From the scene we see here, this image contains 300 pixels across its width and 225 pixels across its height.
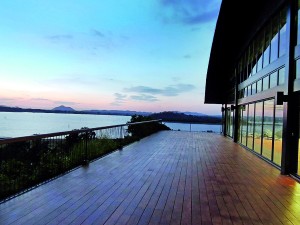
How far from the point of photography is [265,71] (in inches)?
374

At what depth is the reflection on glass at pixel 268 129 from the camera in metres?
8.63

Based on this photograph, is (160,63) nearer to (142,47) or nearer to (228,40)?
(142,47)

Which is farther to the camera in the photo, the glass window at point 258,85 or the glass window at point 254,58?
the glass window at point 254,58

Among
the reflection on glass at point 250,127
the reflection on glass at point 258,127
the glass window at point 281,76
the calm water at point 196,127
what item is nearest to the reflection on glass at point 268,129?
the reflection on glass at point 258,127

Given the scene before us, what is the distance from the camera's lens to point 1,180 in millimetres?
4520

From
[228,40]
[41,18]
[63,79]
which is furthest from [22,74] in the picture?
[228,40]

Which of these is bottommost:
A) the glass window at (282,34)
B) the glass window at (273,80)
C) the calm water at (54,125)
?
the calm water at (54,125)

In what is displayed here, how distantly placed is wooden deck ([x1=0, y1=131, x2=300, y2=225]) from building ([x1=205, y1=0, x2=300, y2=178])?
107cm

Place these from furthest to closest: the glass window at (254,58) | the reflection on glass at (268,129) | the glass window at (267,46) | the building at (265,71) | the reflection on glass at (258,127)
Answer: the glass window at (254,58) < the reflection on glass at (258,127) < the glass window at (267,46) < the reflection on glass at (268,129) < the building at (265,71)

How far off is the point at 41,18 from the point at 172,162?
24.3 feet

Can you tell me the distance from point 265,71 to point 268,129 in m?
1.86

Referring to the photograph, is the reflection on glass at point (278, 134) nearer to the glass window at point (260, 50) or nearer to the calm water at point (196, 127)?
the glass window at point (260, 50)

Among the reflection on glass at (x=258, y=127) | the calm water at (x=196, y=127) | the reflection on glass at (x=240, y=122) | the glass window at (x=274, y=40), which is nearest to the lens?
the glass window at (x=274, y=40)

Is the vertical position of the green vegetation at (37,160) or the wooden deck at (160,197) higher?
the green vegetation at (37,160)
